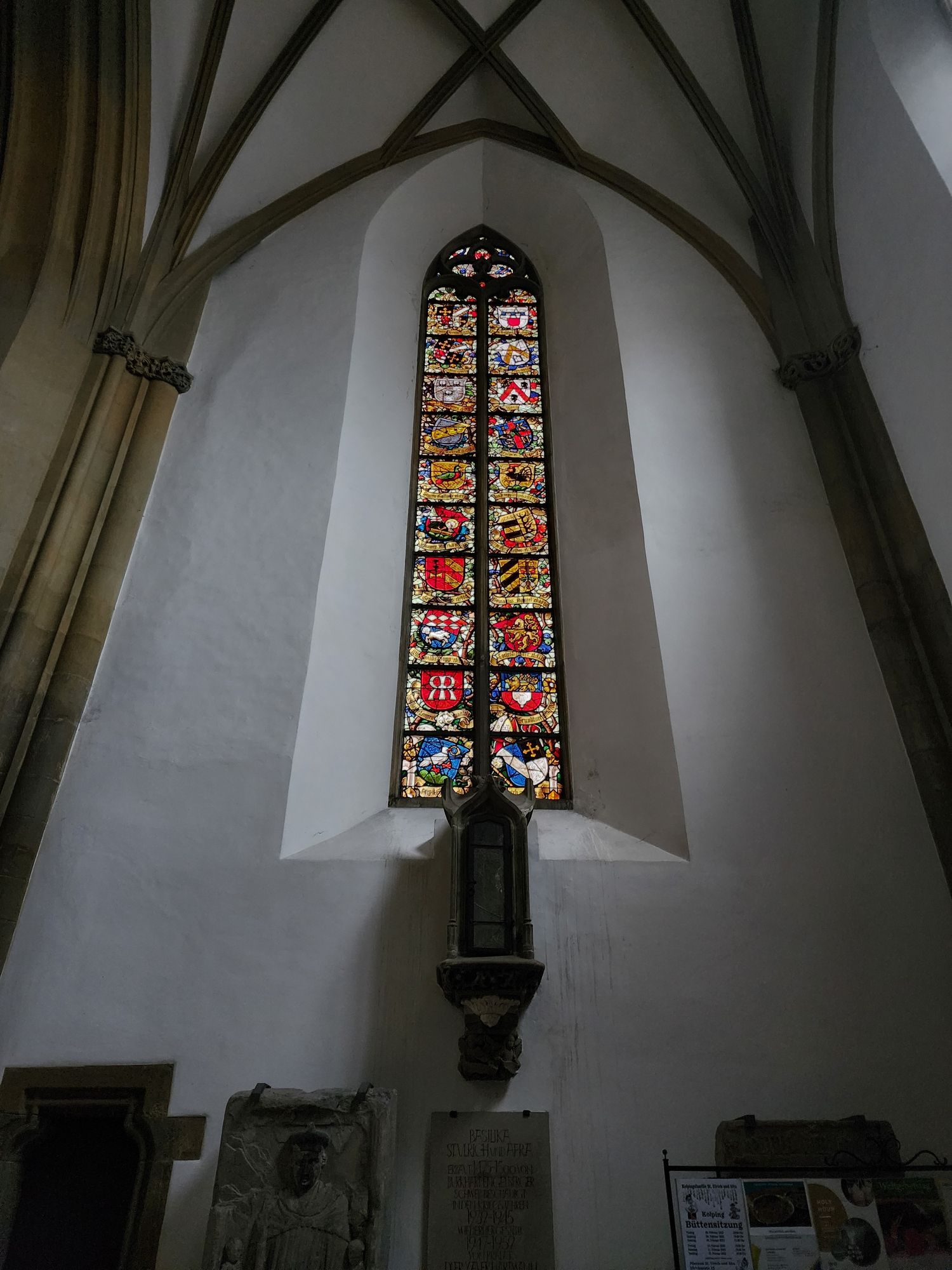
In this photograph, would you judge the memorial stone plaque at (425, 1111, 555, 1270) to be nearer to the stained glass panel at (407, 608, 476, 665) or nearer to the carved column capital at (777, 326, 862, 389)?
the stained glass panel at (407, 608, 476, 665)

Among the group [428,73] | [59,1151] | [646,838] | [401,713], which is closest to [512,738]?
[401,713]

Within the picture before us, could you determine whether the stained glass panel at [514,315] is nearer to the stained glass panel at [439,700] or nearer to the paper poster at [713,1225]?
the stained glass panel at [439,700]

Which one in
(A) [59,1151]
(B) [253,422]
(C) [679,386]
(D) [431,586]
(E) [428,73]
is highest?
(E) [428,73]

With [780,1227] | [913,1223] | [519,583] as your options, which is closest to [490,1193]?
[780,1227]

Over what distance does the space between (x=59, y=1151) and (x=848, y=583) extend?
16.1 ft

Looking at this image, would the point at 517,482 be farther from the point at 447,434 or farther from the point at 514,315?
the point at 514,315

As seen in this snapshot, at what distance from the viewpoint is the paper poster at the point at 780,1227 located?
3207 mm

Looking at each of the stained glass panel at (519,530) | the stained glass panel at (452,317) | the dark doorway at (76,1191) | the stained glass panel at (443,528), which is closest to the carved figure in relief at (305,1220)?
the dark doorway at (76,1191)

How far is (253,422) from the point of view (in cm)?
603

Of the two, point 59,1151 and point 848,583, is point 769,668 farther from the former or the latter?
point 59,1151

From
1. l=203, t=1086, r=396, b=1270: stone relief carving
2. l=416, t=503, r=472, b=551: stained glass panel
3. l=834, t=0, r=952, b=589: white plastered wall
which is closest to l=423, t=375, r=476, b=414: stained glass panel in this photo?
l=416, t=503, r=472, b=551: stained glass panel

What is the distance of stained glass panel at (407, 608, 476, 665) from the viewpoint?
222 inches

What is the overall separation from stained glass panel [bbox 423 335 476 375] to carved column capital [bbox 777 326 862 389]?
2.36 m

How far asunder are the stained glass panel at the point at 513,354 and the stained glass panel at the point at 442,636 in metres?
2.33
